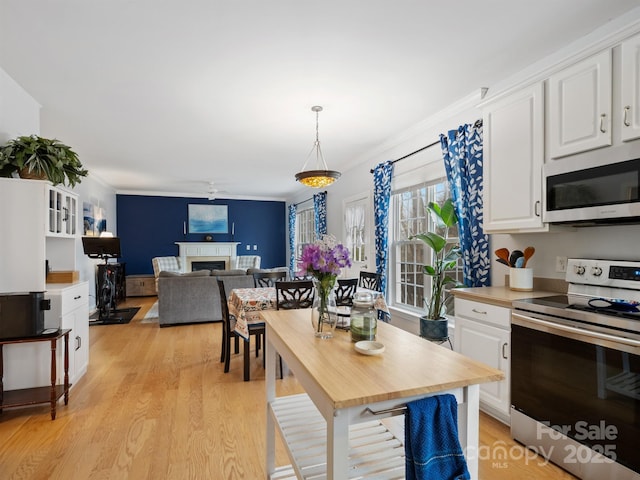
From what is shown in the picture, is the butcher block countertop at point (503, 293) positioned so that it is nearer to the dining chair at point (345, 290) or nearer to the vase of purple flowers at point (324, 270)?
the dining chair at point (345, 290)

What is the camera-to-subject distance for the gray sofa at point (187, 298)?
5246 millimetres

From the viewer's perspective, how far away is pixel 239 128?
13.0 feet

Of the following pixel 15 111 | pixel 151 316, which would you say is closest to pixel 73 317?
pixel 15 111

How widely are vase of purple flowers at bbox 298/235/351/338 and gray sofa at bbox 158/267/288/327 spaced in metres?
3.67

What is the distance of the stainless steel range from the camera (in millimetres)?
1591

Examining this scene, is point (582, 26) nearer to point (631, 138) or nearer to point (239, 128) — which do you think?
point (631, 138)

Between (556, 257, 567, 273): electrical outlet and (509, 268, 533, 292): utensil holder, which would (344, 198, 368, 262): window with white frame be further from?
(556, 257, 567, 273): electrical outlet

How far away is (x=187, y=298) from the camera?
5352mm

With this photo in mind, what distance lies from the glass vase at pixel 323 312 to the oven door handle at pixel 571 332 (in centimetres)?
127

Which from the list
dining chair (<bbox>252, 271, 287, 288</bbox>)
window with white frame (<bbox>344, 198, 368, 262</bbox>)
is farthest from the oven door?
window with white frame (<bbox>344, 198, 368, 262</bbox>)

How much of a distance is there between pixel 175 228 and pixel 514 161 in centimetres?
828

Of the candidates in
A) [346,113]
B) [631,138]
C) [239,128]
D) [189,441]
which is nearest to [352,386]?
[189,441]

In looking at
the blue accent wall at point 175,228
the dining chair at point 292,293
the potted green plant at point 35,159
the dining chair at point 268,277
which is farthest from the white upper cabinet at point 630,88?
the blue accent wall at point 175,228

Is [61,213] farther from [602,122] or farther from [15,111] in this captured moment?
[602,122]
